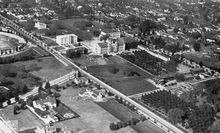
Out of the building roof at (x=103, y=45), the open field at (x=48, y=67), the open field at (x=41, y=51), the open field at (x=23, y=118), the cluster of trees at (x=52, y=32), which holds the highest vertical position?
the building roof at (x=103, y=45)

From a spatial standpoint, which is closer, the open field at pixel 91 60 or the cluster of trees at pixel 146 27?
the open field at pixel 91 60

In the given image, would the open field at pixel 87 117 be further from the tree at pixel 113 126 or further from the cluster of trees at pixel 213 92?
the cluster of trees at pixel 213 92

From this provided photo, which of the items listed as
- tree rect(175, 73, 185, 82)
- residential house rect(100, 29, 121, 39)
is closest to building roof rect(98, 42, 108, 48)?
residential house rect(100, 29, 121, 39)

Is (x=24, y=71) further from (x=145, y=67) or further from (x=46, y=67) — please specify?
(x=145, y=67)

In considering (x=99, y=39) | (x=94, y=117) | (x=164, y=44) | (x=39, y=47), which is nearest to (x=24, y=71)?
(x=39, y=47)

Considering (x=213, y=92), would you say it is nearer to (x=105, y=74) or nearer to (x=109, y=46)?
(x=105, y=74)

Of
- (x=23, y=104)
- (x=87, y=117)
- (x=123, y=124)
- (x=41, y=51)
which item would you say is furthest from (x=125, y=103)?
(x=41, y=51)

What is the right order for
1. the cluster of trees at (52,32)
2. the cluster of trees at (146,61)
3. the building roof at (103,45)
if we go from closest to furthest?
the cluster of trees at (146,61) < the building roof at (103,45) < the cluster of trees at (52,32)


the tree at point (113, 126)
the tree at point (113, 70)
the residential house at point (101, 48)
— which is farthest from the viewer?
the residential house at point (101, 48)

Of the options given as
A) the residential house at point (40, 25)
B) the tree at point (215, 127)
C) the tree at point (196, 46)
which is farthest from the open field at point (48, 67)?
the tree at point (196, 46)
